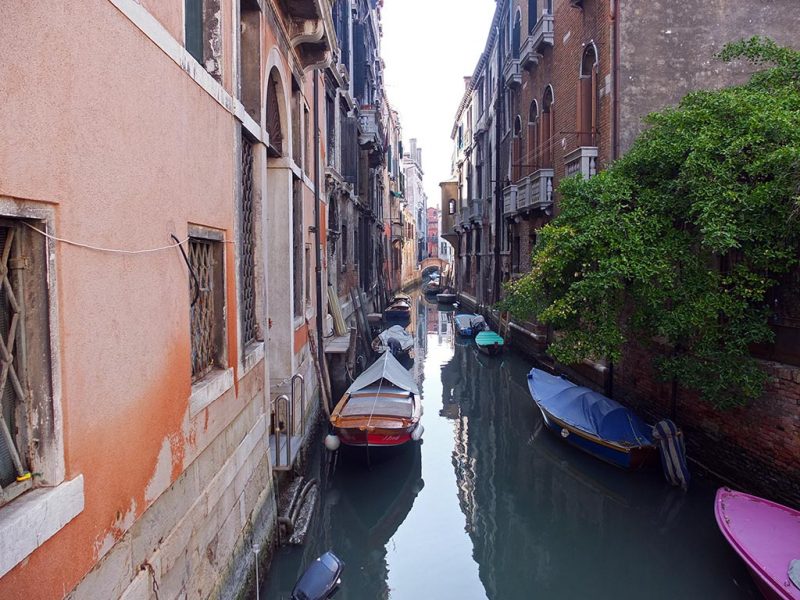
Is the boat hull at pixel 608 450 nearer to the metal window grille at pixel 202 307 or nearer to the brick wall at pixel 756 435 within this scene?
the brick wall at pixel 756 435

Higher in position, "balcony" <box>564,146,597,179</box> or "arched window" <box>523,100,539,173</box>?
"arched window" <box>523,100,539,173</box>

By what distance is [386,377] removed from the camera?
981cm

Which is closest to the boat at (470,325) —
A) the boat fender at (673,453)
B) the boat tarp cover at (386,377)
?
the boat tarp cover at (386,377)

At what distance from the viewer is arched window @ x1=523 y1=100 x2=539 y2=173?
15.4m

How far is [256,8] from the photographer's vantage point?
5629 mm

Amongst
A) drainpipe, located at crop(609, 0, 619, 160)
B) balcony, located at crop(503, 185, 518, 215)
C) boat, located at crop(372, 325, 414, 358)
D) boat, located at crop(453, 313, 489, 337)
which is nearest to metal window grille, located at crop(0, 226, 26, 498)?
drainpipe, located at crop(609, 0, 619, 160)

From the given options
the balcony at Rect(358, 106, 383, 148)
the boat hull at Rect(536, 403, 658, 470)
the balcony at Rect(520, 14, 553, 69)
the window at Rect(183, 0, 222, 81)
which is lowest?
the boat hull at Rect(536, 403, 658, 470)

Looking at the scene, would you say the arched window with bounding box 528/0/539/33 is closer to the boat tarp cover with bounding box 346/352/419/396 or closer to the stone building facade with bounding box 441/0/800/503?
the stone building facade with bounding box 441/0/800/503

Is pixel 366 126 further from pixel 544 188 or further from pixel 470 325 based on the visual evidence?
pixel 470 325

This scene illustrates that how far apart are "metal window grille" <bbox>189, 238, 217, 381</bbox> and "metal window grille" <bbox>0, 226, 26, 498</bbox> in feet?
5.84

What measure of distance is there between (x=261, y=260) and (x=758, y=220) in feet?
15.8

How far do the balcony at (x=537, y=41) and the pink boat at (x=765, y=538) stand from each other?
34.5ft

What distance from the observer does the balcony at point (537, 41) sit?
13.4 m

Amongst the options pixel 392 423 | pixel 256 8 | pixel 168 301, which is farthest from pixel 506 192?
pixel 168 301
